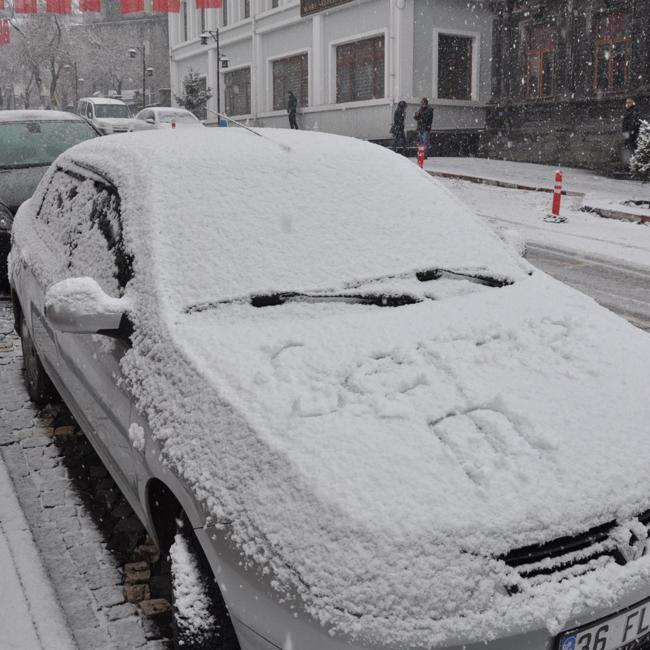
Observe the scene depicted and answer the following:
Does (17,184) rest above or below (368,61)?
below

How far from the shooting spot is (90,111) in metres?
32.2

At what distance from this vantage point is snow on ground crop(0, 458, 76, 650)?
2766mm

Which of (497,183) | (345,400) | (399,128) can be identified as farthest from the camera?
(399,128)

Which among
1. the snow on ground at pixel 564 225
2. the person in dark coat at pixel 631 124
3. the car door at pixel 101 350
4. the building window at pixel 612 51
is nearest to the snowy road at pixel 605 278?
the snow on ground at pixel 564 225

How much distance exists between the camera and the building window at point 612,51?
20250 millimetres

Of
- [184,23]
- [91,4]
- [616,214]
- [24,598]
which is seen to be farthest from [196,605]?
[184,23]

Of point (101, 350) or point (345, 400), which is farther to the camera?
point (101, 350)

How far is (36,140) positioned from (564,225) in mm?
8314

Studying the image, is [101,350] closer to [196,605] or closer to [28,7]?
[196,605]

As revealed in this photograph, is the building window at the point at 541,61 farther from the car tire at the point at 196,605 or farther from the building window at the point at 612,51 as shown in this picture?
the car tire at the point at 196,605

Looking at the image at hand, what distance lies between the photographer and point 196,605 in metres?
2.26

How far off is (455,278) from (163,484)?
154 centimetres

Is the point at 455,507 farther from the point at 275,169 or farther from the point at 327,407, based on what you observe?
the point at 275,169

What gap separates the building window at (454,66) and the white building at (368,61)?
0.03 metres
